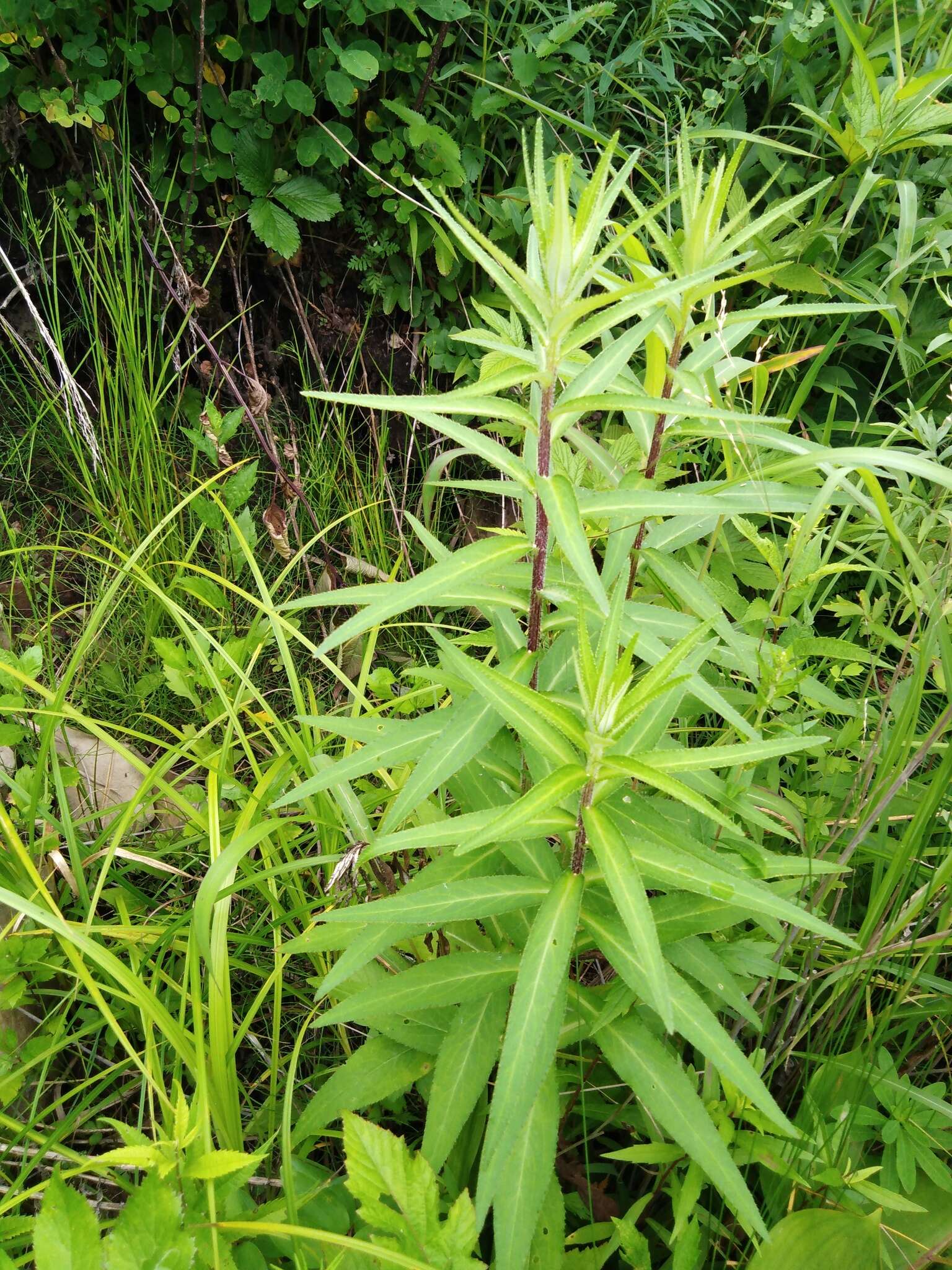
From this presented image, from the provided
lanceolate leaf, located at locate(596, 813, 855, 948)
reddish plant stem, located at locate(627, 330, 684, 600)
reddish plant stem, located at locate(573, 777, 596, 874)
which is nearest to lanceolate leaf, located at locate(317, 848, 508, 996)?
reddish plant stem, located at locate(573, 777, 596, 874)

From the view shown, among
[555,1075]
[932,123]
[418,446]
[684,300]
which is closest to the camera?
[555,1075]

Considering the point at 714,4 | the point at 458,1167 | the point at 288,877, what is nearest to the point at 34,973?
the point at 288,877

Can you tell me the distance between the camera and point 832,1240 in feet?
3.75

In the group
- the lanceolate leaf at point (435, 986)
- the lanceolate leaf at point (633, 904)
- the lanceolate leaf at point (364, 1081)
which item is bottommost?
the lanceolate leaf at point (364, 1081)

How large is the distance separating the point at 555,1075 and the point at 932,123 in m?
2.13

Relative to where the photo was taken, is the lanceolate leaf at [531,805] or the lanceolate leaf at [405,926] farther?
the lanceolate leaf at [405,926]

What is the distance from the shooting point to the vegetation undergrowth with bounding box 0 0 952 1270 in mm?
1011

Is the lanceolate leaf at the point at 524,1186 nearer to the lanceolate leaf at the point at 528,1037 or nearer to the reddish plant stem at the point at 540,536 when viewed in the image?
the lanceolate leaf at the point at 528,1037

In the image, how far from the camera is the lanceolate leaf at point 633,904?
2.79ft

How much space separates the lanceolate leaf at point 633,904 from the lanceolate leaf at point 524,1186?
0.78 ft

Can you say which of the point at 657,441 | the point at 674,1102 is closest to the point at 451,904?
the point at 674,1102

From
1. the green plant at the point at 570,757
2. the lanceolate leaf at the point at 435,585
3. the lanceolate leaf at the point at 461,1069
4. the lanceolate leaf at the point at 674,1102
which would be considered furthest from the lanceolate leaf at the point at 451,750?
the lanceolate leaf at the point at 674,1102

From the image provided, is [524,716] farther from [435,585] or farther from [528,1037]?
[528,1037]

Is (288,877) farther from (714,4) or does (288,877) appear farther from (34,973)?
(714,4)
